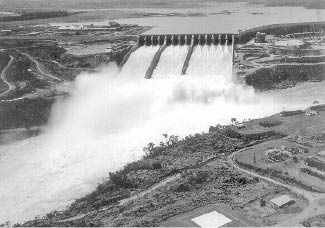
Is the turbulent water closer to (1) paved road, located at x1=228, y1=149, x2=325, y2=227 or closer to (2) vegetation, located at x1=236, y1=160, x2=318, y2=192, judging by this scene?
(2) vegetation, located at x1=236, y1=160, x2=318, y2=192

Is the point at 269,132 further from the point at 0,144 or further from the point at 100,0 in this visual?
the point at 100,0

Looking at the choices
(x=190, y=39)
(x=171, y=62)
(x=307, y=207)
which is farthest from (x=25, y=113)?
(x=307, y=207)

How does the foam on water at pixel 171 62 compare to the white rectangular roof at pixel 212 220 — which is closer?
the white rectangular roof at pixel 212 220

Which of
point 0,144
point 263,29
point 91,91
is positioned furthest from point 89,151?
point 263,29

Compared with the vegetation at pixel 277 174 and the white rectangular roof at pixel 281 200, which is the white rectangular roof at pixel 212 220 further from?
the vegetation at pixel 277 174

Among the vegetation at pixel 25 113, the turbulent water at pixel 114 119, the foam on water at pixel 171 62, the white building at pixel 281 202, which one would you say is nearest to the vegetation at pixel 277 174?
the white building at pixel 281 202

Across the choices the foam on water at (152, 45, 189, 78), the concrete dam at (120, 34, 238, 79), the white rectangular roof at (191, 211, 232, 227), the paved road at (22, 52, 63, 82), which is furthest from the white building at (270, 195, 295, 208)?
the paved road at (22, 52, 63, 82)
